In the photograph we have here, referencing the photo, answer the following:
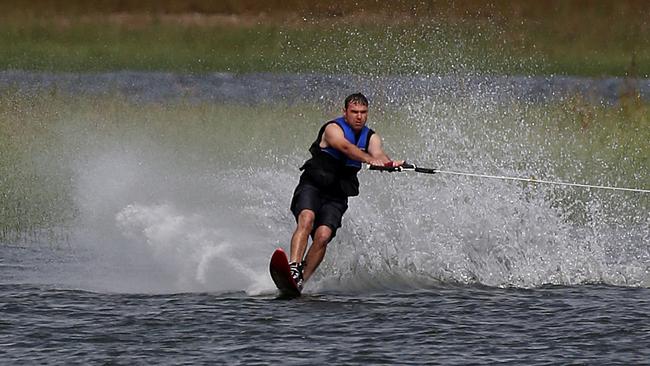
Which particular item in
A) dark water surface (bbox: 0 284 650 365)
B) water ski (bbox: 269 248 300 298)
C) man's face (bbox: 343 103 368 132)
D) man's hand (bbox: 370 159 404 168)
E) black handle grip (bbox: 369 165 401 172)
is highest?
man's face (bbox: 343 103 368 132)

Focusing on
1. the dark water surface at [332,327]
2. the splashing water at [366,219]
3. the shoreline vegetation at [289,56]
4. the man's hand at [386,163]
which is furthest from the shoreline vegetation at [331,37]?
the dark water surface at [332,327]

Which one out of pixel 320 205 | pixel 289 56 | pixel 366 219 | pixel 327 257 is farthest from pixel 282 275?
pixel 289 56

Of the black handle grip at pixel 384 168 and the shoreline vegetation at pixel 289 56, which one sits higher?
the shoreline vegetation at pixel 289 56

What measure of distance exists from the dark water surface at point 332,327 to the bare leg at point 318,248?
31 centimetres

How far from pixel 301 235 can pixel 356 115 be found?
1.20m

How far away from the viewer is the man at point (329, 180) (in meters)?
13.8

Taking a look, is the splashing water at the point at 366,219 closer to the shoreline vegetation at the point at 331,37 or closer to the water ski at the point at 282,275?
the water ski at the point at 282,275

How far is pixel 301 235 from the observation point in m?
13.8

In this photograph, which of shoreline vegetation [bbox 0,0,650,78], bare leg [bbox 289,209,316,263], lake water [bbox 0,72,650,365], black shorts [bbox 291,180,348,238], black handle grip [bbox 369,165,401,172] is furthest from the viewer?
shoreline vegetation [bbox 0,0,650,78]

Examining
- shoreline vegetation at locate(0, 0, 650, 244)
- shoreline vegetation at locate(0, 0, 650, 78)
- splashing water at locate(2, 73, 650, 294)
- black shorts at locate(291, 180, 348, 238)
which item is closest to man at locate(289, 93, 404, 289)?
black shorts at locate(291, 180, 348, 238)

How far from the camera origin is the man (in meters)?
13.8

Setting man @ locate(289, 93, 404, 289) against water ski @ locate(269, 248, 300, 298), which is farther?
man @ locate(289, 93, 404, 289)

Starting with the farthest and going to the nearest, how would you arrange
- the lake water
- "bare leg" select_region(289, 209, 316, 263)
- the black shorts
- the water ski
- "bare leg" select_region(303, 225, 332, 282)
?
the black shorts, "bare leg" select_region(303, 225, 332, 282), "bare leg" select_region(289, 209, 316, 263), the water ski, the lake water

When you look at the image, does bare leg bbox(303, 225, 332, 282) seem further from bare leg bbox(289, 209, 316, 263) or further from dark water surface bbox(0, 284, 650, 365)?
dark water surface bbox(0, 284, 650, 365)
